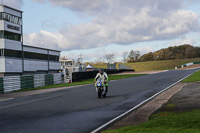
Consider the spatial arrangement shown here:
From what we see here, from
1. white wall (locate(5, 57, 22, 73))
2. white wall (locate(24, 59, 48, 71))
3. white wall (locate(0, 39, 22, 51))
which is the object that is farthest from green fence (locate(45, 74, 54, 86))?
white wall (locate(24, 59, 48, 71))

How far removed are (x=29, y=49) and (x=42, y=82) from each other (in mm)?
27694

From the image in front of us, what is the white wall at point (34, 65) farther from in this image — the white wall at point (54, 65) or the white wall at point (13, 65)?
the white wall at point (13, 65)

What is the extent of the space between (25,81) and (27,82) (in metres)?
0.38

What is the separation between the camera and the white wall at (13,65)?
46.7m

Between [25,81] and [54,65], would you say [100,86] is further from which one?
[54,65]

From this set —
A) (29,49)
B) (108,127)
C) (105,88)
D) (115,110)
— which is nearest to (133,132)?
(108,127)

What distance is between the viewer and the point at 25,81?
28.0 metres

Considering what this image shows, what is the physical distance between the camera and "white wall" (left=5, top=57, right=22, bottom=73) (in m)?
46.7

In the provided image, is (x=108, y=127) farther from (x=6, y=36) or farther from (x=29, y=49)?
(x=29, y=49)

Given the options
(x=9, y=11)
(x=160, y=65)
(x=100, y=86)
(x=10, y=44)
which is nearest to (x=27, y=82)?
(x=100, y=86)

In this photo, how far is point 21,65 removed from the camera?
5200 cm

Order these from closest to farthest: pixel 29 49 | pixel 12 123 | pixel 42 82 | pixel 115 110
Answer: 1. pixel 12 123
2. pixel 115 110
3. pixel 42 82
4. pixel 29 49

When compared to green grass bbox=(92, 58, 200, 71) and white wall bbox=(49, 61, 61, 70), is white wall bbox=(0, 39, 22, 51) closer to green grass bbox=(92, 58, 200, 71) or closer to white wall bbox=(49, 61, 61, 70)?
white wall bbox=(49, 61, 61, 70)

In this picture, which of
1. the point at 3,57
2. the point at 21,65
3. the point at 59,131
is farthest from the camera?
the point at 21,65
